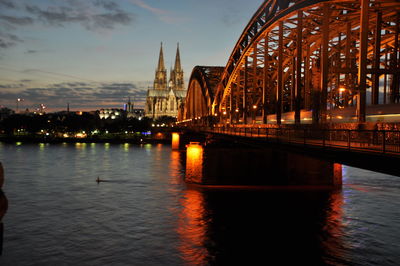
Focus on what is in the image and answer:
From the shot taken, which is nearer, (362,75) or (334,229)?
(362,75)

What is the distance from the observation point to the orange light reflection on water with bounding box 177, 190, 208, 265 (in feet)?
74.2

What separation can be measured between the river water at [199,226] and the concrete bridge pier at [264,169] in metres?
1.42

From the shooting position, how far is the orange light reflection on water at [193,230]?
22609 millimetres

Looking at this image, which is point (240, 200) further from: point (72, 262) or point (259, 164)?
point (72, 262)

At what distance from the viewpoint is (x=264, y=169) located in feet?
134

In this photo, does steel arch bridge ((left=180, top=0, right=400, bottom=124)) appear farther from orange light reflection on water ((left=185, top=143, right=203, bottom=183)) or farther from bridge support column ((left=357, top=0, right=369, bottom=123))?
orange light reflection on water ((left=185, top=143, right=203, bottom=183))

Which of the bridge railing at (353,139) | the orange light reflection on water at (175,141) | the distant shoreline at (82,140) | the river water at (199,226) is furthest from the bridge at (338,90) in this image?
the distant shoreline at (82,140)

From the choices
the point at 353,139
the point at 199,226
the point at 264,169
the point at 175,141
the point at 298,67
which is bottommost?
the point at 199,226

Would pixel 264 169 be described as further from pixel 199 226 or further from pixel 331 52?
pixel 331 52

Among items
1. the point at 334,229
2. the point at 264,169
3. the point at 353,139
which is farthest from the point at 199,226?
the point at 353,139

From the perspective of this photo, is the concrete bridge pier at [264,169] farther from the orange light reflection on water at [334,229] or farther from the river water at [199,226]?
the orange light reflection on water at [334,229]

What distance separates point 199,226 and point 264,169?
13.7 meters

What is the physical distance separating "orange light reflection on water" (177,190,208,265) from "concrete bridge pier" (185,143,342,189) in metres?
4.08

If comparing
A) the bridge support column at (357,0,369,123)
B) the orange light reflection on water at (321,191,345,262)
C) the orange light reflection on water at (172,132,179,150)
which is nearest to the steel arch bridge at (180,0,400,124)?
the bridge support column at (357,0,369,123)
